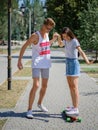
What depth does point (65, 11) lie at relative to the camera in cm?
3934

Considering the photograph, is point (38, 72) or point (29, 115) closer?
point (29, 115)

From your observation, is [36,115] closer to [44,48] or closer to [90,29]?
[44,48]

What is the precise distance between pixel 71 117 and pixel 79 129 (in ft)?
2.55

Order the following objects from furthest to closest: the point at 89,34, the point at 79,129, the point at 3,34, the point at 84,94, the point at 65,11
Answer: the point at 3,34, the point at 65,11, the point at 89,34, the point at 84,94, the point at 79,129

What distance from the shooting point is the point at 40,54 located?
29.6 ft

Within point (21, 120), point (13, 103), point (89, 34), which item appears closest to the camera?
point (21, 120)

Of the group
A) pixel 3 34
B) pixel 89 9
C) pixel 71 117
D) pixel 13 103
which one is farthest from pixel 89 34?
pixel 3 34

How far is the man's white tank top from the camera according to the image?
8.99m

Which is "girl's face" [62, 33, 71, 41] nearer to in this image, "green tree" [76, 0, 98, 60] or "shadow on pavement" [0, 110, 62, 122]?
"shadow on pavement" [0, 110, 62, 122]

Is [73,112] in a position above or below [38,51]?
below

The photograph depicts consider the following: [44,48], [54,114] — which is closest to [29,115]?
[54,114]

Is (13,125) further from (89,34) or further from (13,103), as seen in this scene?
(89,34)

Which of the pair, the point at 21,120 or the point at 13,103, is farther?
the point at 13,103

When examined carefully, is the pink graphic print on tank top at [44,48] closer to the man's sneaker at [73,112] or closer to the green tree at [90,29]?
the man's sneaker at [73,112]
